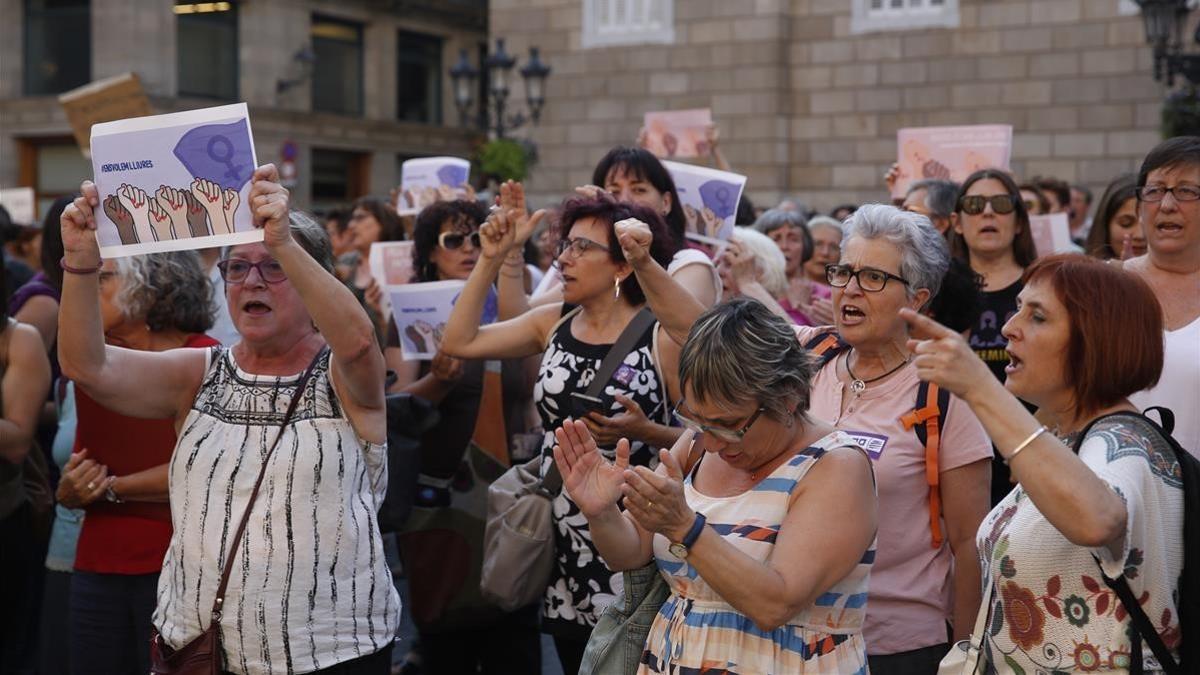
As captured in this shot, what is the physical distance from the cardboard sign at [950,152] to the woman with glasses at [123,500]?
4.44 meters

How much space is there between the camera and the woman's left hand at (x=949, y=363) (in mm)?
2795

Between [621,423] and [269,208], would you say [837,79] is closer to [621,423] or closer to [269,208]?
[621,423]

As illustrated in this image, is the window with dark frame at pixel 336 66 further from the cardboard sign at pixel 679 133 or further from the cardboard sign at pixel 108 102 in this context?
the cardboard sign at pixel 679 133

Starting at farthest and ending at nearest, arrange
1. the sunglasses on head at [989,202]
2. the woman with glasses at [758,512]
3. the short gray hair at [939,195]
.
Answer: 1. the short gray hair at [939,195]
2. the sunglasses on head at [989,202]
3. the woman with glasses at [758,512]

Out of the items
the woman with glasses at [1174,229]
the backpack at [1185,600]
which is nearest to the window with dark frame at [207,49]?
the woman with glasses at [1174,229]

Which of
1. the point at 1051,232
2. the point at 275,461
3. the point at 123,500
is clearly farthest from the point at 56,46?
the point at 275,461

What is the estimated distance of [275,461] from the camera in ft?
12.2

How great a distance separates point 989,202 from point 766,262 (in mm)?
1101

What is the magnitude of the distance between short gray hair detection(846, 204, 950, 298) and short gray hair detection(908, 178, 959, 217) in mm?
2790

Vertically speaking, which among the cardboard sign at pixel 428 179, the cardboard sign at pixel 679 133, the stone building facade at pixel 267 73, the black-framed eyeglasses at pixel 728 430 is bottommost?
the black-framed eyeglasses at pixel 728 430

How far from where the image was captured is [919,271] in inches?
157

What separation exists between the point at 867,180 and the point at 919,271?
57.0 ft

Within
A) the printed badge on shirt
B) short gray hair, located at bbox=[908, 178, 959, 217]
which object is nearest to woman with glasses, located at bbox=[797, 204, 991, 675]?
the printed badge on shirt

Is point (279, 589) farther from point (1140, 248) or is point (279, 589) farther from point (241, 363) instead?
point (1140, 248)
